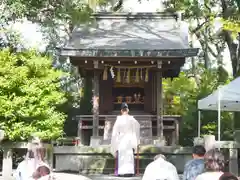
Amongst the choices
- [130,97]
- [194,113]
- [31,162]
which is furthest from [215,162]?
[194,113]

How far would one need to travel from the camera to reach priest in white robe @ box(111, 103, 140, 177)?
10.6m

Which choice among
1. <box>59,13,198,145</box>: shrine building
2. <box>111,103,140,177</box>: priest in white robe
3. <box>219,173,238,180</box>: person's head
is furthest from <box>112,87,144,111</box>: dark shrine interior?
<box>219,173,238,180</box>: person's head

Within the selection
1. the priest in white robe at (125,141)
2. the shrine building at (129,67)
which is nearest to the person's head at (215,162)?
the priest in white robe at (125,141)

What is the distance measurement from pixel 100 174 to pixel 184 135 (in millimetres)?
6888

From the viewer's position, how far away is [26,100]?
11156 millimetres

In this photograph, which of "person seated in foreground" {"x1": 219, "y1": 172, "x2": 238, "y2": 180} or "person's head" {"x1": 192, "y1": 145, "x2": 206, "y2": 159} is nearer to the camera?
"person seated in foreground" {"x1": 219, "y1": 172, "x2": 238, "y2": 180}

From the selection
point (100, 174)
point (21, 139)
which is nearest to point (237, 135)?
point (100, 174)

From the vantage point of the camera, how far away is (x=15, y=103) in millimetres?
10875

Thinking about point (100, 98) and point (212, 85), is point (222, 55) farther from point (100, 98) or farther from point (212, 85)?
point (100, 98)

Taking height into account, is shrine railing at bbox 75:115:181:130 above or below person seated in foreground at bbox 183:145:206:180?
above

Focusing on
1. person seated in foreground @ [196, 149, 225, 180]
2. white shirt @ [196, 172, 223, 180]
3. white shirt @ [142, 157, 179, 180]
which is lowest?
white shirt @ [142, 157, 179, 180]

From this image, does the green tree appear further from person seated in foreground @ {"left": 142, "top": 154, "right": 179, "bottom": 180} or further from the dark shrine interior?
person seated in foreground @ {"left": 142, "top": 154, "right": 179, "bottom": 180}

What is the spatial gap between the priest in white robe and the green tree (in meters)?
1.93

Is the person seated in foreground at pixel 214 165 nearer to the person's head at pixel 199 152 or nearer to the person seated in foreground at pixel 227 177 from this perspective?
the person seated in foreground at pixel 227 177
